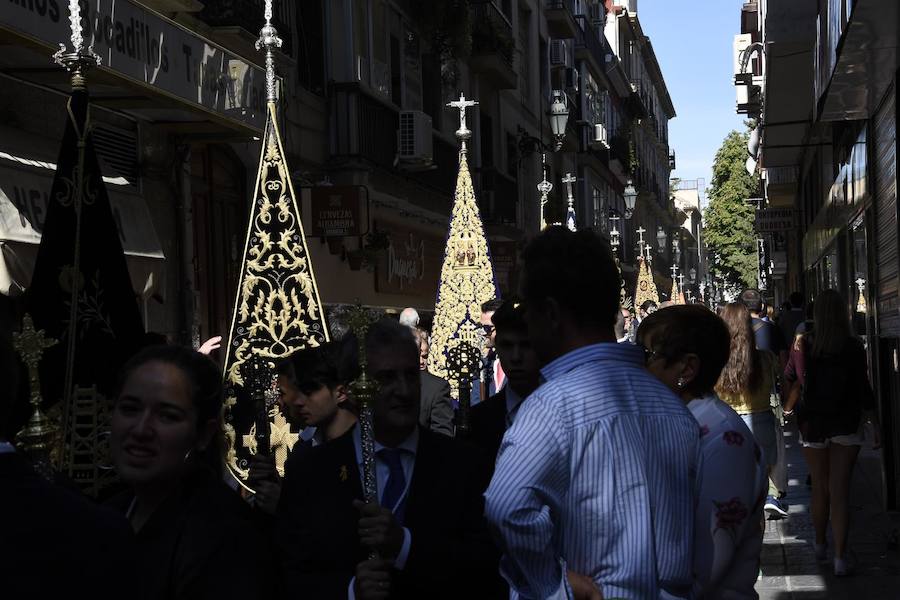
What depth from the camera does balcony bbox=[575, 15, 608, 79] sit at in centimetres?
4659

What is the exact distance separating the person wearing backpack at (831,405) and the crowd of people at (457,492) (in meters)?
5.09

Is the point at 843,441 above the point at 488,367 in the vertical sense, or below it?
below

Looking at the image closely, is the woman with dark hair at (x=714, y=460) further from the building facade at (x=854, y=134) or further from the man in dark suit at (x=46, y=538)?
the building facade at (x=854, y=134)

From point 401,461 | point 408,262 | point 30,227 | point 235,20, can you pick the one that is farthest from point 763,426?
point 408,262

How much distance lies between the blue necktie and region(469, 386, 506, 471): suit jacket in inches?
50.9

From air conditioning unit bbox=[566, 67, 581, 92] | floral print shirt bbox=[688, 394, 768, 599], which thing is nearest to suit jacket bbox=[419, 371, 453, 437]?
floral print shirt bbox=[688, 394, 768, 599]

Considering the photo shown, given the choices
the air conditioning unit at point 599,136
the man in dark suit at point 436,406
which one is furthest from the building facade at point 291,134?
the air conditioning unit at point 599,136

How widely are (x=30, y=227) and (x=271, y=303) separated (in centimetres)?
426

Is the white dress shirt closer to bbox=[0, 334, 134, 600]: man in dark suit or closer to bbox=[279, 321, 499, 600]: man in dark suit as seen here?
bbox=[279, 321, 499, 600]: man in dark suit

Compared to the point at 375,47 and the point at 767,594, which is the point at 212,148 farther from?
the point at 767,594

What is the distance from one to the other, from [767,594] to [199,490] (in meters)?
6.13

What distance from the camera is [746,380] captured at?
30.9 ft

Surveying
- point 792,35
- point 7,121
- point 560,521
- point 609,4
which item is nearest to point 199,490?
point 560,521

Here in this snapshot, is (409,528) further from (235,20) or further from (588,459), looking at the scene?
Answer: (235,20)
